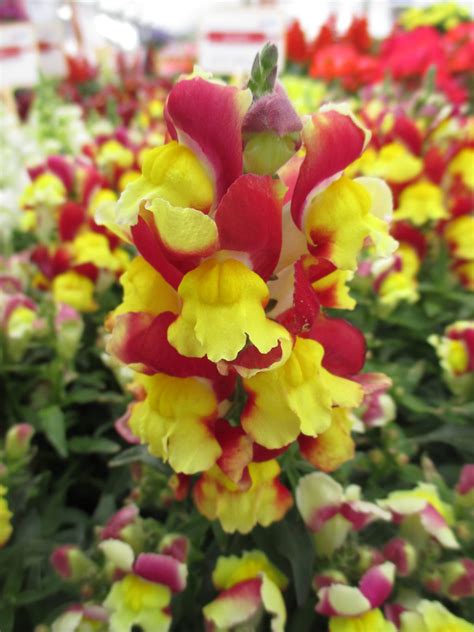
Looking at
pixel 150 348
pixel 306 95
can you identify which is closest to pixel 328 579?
pixel 150 348

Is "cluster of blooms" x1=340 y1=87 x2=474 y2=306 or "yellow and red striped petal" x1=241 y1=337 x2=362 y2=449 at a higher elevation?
"yellow and red striped petal" x1=241 y1=337 x2=362 y2=449

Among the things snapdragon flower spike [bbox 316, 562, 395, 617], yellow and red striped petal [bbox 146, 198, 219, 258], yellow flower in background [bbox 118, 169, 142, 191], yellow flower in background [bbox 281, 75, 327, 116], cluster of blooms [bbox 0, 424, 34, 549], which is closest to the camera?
yellow and red striped petal [bbox 146, 198, 219, 258]

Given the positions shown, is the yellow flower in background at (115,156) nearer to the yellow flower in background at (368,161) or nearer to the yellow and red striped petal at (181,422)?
the yellow flower in background at (368,161)

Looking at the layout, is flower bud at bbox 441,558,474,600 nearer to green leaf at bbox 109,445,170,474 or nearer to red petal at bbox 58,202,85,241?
green leaf at bbox 109,445,170,474

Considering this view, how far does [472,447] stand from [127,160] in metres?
0.81

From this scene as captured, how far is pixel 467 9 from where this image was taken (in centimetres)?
306

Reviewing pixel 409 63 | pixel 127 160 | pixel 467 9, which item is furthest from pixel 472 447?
pixel 467 9

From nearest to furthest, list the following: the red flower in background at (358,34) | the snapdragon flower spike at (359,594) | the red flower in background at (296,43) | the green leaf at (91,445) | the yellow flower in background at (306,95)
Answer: the snapdragon flower spike at (359,594) < the green leaf at (91,445) < the yellow flower in background at (306,95) < the red flower in background at (358,34) < the red flower in background at (296,43)

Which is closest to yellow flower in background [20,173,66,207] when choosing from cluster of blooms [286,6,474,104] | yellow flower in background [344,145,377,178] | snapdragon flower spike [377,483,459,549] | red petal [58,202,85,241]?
red petal [58,202,85,241]

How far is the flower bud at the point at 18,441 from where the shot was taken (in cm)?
72

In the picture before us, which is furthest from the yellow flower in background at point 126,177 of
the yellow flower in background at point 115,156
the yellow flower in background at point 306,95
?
the yellow flower in background at point 306,95

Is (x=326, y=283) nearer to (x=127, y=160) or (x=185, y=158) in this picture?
(x=185, y=158)

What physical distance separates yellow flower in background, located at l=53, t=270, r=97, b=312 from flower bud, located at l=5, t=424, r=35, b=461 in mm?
288

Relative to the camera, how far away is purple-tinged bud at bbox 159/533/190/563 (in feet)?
1.96
